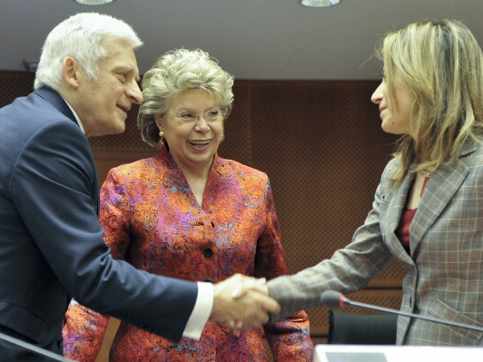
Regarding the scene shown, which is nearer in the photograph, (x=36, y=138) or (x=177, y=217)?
(x=36, y=138)

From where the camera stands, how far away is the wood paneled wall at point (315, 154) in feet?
19.1

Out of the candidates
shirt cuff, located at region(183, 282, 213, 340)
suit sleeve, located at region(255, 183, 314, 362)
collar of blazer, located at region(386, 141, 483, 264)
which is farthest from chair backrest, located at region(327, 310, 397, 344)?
shirt cuff, located at region(183, 282, 213, 340)

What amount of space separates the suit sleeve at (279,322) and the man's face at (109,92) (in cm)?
65

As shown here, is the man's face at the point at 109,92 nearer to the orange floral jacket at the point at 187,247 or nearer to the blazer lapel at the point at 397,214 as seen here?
the orange floral jacket at the point at 187,247

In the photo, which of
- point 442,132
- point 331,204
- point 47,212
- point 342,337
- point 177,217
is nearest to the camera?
point 47,212

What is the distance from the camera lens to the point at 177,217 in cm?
266

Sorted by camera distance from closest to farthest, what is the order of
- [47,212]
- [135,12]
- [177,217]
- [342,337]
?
[47,212]
[177,217]
[342,337]
[135,12]

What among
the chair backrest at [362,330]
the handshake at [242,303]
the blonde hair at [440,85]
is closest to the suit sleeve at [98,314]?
the handshake at [242,303]

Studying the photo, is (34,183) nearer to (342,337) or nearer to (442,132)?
(442,132)

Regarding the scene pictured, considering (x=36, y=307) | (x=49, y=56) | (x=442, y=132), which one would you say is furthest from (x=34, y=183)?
(x=442, y=132)

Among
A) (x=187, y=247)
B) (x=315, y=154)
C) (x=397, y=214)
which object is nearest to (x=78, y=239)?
(x=187, y=247)

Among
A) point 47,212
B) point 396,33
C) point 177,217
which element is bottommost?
point 177,217

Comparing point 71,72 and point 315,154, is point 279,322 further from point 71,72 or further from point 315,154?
point 315,154

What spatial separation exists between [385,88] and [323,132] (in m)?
3.67
